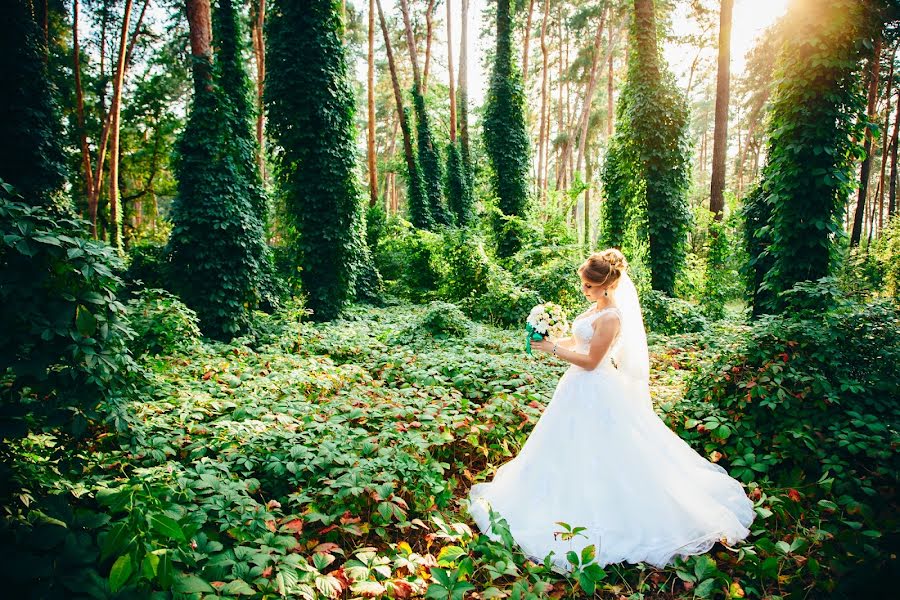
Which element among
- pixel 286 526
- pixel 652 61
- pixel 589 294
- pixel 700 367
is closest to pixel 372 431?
pixel 286 526

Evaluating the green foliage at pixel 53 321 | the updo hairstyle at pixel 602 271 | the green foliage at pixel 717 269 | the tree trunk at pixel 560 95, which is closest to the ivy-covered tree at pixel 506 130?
the green foliage at pixel 717 269

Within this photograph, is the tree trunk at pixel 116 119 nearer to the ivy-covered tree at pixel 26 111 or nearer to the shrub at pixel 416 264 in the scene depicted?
the ivy-covered tree at pixel 26 111

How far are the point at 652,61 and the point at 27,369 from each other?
39.2 feet

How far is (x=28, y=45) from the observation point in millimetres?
9156

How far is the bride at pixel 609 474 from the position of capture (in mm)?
2990

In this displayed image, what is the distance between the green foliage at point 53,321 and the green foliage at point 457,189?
19.2 m

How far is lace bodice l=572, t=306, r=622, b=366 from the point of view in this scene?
3.47m

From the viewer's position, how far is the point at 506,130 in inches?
605

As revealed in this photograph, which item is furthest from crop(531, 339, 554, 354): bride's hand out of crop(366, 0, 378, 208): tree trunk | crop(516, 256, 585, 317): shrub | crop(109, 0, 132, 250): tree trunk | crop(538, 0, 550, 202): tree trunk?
crop(538, 0, 550, 202): tree trunk

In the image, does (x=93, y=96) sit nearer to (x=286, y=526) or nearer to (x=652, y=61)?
(x=652, y=61)

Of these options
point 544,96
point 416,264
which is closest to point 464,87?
point 544,96

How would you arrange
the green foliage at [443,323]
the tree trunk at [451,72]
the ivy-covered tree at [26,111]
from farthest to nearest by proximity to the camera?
the tree trunk at [451,72], the ivy-covered tree at [26,111], the green foliage at [443,323]

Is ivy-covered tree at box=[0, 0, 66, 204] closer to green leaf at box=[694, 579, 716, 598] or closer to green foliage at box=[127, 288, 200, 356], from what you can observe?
green foliage at box=[127, 288, 200, 356]

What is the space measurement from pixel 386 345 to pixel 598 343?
4.75 meters
